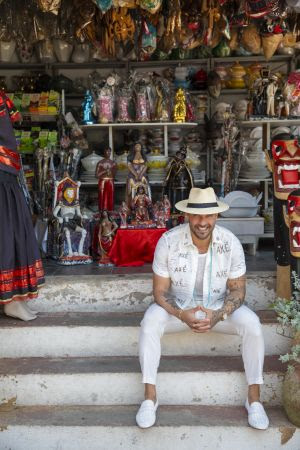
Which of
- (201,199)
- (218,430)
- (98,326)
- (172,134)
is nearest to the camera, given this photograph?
(218,430)

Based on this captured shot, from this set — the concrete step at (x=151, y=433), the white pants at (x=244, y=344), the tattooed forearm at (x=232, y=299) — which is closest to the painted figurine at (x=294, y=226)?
the tattooed forearm at (x=232, y=299)

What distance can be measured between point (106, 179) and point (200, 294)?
6.81 feet

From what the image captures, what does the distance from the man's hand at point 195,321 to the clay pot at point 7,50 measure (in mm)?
4617

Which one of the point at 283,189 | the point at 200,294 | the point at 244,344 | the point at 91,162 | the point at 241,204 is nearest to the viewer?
the point at 244,344

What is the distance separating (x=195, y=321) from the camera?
2916 millimetres

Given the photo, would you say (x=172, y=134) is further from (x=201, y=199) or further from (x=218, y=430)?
(x=218, y=430)

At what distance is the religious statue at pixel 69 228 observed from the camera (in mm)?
4566

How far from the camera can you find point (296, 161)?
3725mm

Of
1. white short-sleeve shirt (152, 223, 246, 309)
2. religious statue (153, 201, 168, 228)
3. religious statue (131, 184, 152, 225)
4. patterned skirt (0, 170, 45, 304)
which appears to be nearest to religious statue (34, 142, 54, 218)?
religious statue (131, 184, 152, 225)

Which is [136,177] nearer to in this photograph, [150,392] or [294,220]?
[294,220]

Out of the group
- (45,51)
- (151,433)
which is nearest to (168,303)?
(151,433)

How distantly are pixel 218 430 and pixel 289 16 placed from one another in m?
3.91

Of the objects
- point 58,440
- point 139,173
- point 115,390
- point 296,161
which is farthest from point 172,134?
point 58,440

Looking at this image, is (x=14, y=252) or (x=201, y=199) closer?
(x=201, y=199)
